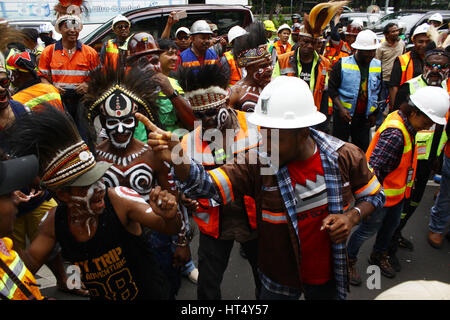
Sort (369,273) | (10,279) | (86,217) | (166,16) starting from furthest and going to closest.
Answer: (166,16) → (369,273) → (86,217) → (10,279)

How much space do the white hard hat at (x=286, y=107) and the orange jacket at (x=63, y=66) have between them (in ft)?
12.1

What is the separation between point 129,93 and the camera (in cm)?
257

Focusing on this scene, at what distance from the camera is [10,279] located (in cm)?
157

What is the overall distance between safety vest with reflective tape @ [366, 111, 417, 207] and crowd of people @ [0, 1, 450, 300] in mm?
19

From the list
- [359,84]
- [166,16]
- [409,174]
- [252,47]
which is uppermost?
[166,16]

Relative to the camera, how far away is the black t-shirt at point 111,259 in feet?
6.36

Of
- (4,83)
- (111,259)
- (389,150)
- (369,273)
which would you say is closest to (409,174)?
(389,150)

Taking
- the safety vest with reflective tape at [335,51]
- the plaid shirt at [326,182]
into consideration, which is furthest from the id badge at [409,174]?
the safety vest with reflective tape at [335,51]

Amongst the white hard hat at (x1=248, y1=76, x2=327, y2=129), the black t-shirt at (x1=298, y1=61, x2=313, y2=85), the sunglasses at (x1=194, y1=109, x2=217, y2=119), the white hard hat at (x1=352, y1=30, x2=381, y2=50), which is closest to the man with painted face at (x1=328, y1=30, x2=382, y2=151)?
the white hard hat at (x1=352, y1=30, x2=381, y2=50)

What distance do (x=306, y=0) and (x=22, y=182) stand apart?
41.4 m

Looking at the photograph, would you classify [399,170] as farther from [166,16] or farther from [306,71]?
[166,16]

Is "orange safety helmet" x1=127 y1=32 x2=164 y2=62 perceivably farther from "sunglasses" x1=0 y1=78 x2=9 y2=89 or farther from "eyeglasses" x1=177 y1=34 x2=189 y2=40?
"eyeglasses" x1=177 y1=34 x2=189 y2=40

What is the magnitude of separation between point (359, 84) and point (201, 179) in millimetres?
3815
